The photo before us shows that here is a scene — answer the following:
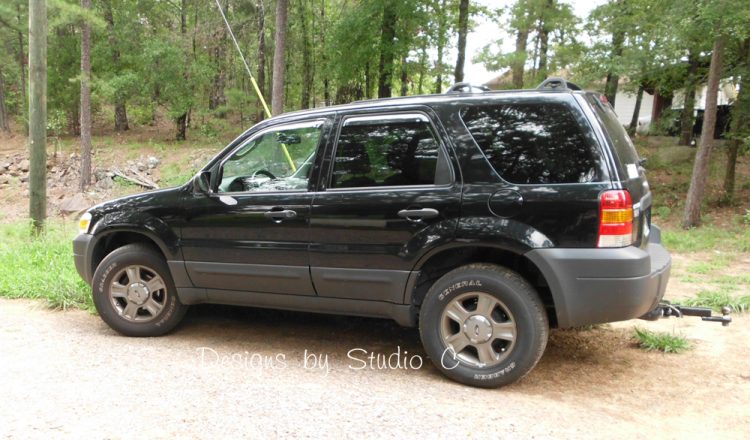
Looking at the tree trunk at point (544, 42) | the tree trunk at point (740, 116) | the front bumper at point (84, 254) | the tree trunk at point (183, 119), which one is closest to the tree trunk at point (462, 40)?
the tree trunk at point (544, 42)

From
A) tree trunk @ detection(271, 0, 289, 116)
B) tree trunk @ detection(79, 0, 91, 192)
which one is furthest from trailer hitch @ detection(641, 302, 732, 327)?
tree trunk @ detection(79, 0, 91, 192)

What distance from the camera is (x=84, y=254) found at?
5.02 metres

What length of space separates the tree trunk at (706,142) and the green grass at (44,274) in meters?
11.7

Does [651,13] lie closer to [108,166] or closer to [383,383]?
[383,383]

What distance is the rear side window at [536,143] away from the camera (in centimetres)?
350

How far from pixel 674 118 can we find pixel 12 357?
19.2m

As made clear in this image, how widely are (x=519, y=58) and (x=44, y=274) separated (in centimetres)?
1567

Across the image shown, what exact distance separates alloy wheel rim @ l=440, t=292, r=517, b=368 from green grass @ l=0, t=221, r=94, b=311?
3956mm

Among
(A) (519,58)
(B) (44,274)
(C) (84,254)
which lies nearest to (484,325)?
(C) (84,254)

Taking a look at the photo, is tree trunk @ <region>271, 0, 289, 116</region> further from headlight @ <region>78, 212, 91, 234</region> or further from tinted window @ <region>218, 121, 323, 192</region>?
tinted window @ <region>218, 121, 323, 192</region>

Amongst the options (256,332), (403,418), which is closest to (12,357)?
(256,332)

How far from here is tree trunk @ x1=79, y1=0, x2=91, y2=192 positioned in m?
17.8

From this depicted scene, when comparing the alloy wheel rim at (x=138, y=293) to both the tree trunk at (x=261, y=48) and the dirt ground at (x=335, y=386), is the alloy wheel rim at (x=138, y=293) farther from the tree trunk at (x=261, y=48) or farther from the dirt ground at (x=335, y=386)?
the tree trunk at (x=261, y=48)

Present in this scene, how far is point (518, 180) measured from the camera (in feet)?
11.9
